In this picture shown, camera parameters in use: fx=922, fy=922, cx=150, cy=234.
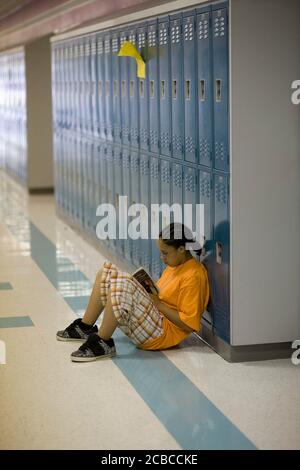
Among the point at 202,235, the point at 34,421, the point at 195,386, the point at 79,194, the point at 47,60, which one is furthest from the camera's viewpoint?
the point at 47,60


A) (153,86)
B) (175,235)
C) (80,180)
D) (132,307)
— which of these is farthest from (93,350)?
(80,180)

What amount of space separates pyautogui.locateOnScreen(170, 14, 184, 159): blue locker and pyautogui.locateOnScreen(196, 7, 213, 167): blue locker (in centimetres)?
45

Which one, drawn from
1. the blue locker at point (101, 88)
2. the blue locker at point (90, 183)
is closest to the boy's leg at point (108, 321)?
the blue locker at point (101, 88)

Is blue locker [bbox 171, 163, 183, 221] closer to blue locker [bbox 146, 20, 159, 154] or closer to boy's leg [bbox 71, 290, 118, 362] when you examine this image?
blue locker [bbox 146, 20, 159, 154]

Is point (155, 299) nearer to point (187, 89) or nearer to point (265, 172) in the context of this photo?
point (265, 172)

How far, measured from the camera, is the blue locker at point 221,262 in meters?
5.89

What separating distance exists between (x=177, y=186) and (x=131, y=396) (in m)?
2.07

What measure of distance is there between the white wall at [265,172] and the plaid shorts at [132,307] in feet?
1.83

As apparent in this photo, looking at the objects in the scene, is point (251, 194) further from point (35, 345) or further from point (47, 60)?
point (47, 60)

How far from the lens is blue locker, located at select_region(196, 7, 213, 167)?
6.07m

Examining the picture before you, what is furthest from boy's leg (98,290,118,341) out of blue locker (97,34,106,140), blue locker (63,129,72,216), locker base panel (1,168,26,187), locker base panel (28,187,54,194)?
locker base panel (1,168,26,187)

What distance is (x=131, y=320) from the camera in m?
6.03
